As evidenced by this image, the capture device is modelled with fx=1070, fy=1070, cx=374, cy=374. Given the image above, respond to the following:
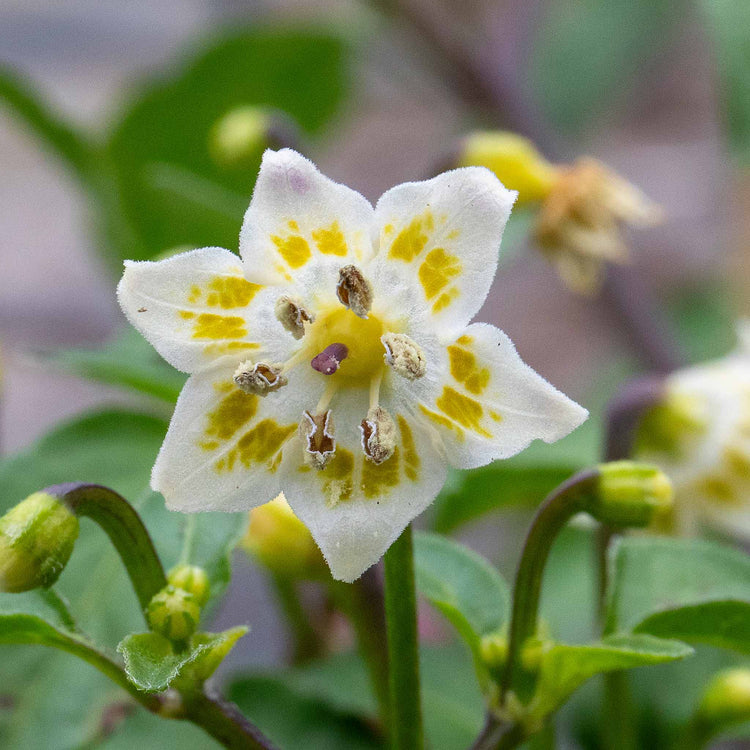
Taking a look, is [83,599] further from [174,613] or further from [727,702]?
[727,702]

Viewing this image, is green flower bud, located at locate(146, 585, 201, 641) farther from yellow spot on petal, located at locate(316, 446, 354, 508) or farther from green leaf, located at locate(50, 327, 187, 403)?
green leaf, located at locate(50, 327, 187, 403)

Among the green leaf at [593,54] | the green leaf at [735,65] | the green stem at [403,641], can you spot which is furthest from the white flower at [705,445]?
the green leaf at [593,54]

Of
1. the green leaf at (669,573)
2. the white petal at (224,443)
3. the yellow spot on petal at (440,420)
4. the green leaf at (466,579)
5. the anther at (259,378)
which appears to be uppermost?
the yellow spot on petal at (440,420)

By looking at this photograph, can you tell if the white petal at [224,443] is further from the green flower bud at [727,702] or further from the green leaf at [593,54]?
the green leaf at [593,54]

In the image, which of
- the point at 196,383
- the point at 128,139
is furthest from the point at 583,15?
the point at 196,383

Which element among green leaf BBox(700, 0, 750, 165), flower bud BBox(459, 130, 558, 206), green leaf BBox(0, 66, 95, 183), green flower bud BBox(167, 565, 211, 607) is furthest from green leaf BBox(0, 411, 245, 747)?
green leaf BBox(0, 66, 95, 183)

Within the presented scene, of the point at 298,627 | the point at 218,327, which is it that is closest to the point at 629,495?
the point at 218,327

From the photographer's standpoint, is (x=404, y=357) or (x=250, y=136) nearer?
(x=404, y=357)
